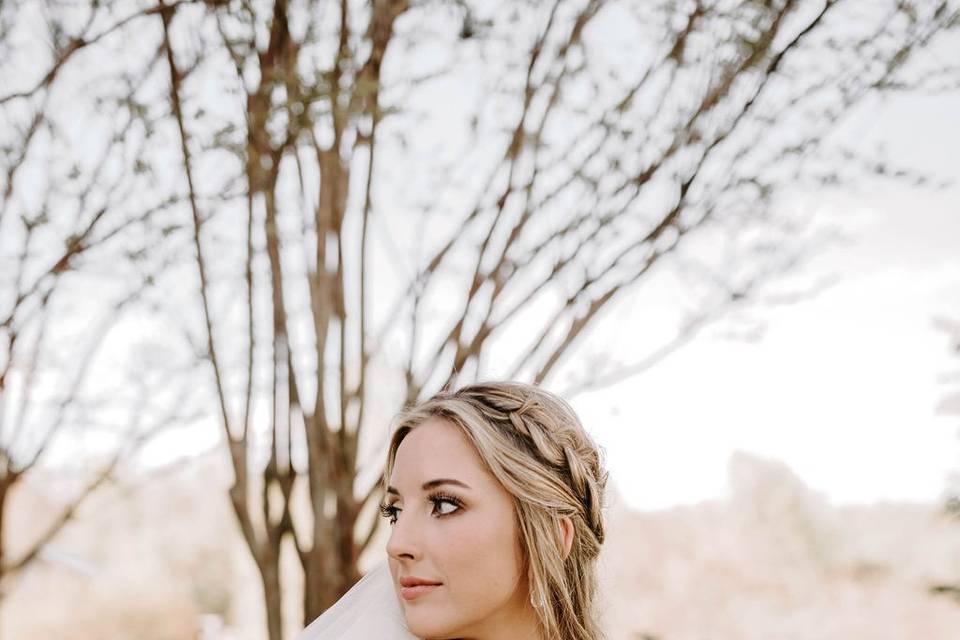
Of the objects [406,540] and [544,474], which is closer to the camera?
[406,540]

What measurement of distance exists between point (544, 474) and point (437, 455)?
0.22 meters

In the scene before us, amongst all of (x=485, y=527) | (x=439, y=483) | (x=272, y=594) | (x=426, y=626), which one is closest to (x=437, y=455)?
(x=439, y=483)

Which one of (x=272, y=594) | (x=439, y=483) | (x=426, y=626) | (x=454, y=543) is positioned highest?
(x=272, y=594)

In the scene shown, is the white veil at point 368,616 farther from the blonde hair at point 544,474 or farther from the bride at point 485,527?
the blonde hair at point 544,474

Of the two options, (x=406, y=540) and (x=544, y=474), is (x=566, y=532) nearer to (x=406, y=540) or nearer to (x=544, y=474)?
(x=544, y=474)

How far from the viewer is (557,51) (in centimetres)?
386

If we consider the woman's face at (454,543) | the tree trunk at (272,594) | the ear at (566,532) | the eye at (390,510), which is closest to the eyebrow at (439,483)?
the woman's face at (454,543)

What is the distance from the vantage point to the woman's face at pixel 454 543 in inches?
71.7

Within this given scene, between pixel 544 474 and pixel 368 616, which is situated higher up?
pixel 544 474

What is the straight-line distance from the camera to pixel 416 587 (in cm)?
183

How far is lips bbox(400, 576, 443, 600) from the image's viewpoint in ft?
5.98

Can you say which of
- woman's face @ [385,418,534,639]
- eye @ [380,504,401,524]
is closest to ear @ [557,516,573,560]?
woman's face @ [385,418,534,639]

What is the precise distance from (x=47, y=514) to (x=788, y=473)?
10220mm

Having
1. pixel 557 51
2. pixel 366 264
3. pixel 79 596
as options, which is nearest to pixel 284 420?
pixel 366 264
